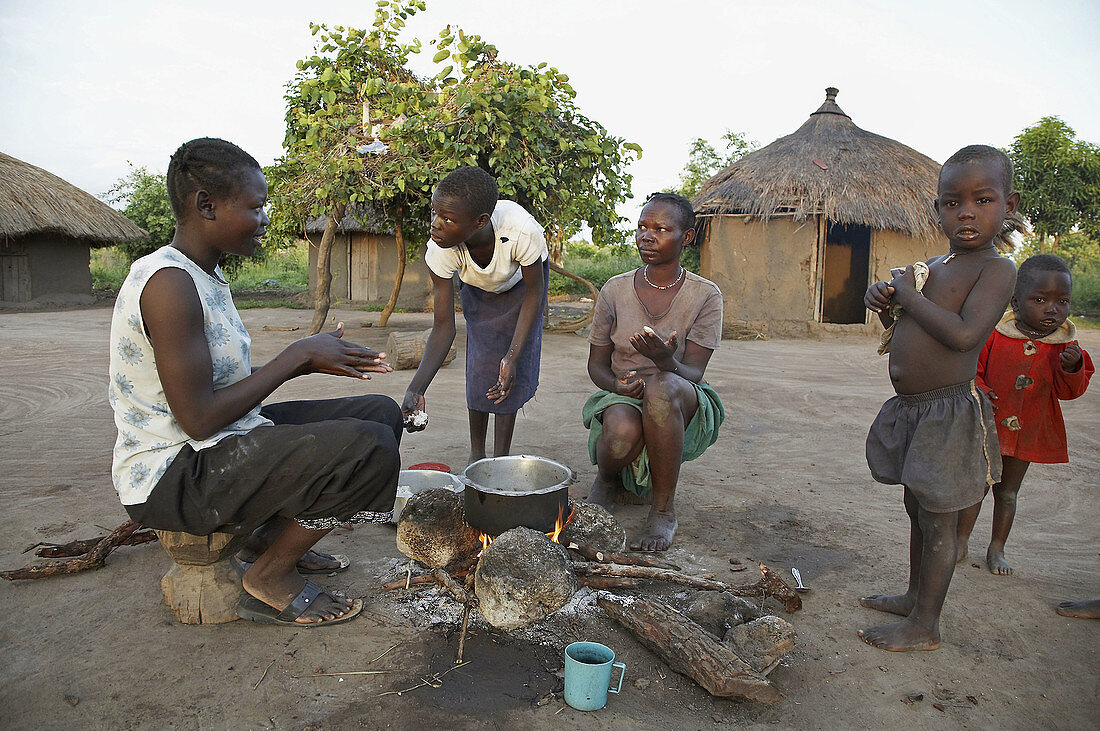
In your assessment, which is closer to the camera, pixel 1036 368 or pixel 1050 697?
pixel 1050 697

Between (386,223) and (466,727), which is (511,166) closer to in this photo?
(386,223)

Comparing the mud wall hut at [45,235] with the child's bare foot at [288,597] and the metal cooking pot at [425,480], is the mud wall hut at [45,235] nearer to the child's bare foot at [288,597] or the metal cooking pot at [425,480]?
the metal cooking pot at [425,480]

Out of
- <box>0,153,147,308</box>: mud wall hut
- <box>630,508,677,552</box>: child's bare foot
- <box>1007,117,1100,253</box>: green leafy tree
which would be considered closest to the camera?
<box>630,508,677,552</box>: child's bare foot

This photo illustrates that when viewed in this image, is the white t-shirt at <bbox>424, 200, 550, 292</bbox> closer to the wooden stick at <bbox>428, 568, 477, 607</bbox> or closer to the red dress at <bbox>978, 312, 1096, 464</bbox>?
the wooden stick at <bbox>428, 568, 477, 607</bbox>

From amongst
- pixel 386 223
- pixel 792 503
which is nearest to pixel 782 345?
pixel 386 223

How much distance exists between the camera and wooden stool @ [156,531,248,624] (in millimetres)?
2090

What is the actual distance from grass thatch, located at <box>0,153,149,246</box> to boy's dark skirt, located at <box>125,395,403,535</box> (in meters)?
14.0

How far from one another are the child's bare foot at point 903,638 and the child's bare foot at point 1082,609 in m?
0.58

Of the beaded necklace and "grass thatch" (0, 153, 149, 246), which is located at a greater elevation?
"grass thatch" (0, 153, 149, 246)

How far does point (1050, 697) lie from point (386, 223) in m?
9.23

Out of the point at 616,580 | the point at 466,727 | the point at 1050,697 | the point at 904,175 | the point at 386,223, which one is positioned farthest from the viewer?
the point at 904,175

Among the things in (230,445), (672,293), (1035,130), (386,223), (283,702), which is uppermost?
(1035,130)

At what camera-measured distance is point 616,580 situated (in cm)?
235

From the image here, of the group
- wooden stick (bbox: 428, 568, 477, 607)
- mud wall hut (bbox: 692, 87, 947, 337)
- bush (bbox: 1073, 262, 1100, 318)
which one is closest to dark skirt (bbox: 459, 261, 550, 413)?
wooden stick (bbox: 428, 568, 477, 607)
